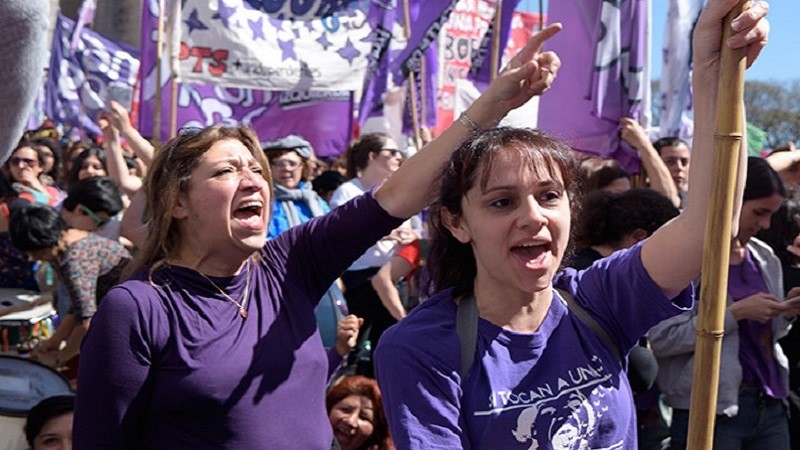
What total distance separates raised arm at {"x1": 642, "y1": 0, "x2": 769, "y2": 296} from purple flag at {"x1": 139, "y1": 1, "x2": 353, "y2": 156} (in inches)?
249

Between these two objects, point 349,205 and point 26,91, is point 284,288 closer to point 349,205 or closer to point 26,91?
point 349,205

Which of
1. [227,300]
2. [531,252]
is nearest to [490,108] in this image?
[531,252]

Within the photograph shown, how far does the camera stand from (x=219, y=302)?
294cm

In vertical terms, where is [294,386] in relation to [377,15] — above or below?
below

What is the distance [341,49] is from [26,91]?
284 inches

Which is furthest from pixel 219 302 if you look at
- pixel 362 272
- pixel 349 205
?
pixel 362 272

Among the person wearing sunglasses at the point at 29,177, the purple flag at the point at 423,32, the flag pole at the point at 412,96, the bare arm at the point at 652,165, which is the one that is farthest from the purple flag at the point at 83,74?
the bare arm at the point at 652,165

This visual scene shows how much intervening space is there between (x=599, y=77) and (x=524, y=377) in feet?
15.8

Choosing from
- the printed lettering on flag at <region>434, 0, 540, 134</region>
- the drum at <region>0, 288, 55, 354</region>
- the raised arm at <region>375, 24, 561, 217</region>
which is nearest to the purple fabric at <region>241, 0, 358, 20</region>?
the drum at <region>0, 288, 55, 354</region>

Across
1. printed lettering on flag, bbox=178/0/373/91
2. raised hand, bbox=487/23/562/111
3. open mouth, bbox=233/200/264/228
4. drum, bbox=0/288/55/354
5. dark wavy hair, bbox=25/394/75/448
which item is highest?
printed lettering on flag, bbox=178/0/373/91

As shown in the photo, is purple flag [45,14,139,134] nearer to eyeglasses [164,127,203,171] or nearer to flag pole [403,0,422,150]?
flag pole [403,0,422,150]

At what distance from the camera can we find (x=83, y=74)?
46.2 ft

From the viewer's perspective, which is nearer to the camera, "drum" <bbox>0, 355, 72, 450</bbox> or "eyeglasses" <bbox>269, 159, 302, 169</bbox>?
"drum" <bbox>0, 355, 72, 450</bbox>

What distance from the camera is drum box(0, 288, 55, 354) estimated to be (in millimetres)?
5863
